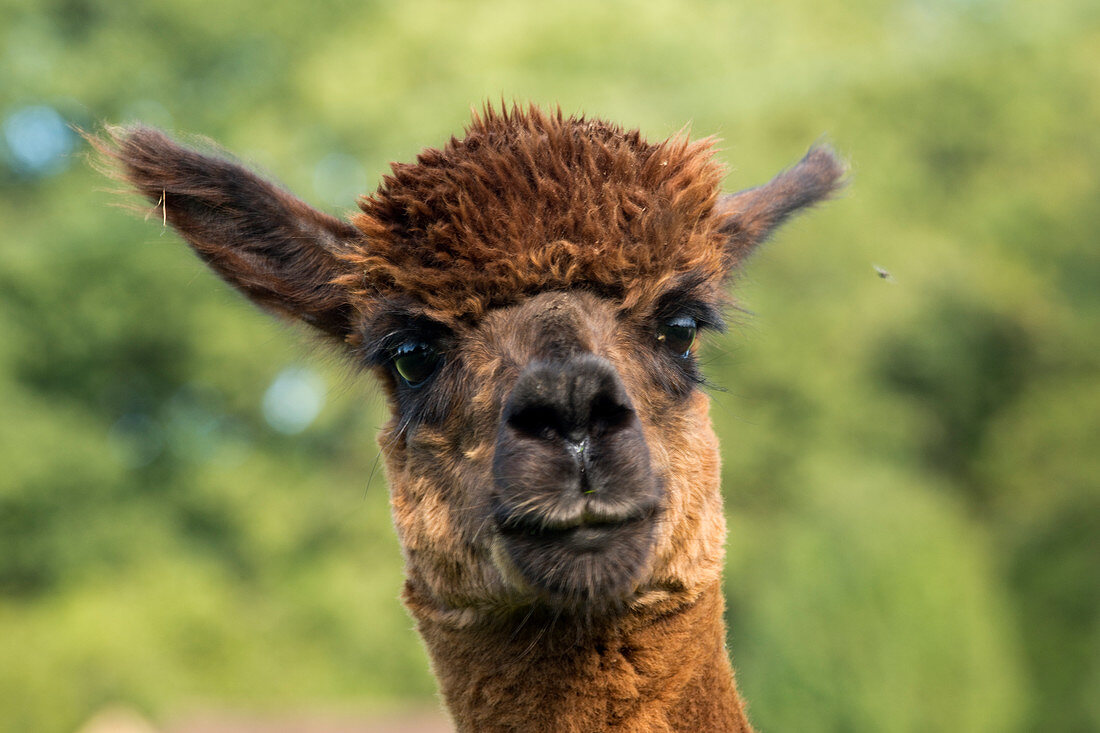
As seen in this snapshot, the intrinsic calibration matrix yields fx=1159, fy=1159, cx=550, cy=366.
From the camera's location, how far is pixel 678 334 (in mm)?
3904

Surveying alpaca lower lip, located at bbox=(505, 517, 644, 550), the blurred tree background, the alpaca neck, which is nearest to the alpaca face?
alpaca lower lip, located at bbox=(505, 517, 644, 550)

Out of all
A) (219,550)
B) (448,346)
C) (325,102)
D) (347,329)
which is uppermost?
(325,102)

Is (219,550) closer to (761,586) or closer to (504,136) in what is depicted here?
(761,586)

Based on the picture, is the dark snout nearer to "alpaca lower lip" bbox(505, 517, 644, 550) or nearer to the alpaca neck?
"alpaca lower lip" bbox(505, 517, 644, 550)

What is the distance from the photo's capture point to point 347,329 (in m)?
4.39

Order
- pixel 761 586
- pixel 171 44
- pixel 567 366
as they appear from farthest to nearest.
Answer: pixel 171 44 → pixel 761 586 → pixel 567 366

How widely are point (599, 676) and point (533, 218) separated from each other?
1.42 m

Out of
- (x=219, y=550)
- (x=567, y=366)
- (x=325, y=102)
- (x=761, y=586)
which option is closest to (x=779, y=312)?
(x=761, y=586)

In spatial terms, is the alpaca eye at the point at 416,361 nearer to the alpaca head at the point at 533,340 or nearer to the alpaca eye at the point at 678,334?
the alpaca head at the point at 533,340

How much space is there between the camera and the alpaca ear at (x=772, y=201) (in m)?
4.45

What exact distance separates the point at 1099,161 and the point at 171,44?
2061 cm

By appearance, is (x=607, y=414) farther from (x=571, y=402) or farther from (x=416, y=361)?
(x=416, y=361)

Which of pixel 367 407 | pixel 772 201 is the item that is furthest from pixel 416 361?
pixel 367 407

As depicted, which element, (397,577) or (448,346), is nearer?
(448,346)
